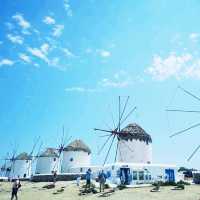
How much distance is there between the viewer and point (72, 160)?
192ft

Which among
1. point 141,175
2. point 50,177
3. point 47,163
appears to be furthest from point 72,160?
point 141,175

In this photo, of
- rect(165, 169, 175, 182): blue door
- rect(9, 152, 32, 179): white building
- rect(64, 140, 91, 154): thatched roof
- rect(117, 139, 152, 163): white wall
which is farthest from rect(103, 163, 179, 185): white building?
rect(9, 152, 32, 179): white building

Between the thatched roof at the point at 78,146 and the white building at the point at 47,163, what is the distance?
513cm

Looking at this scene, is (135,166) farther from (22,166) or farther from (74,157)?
(22,166)

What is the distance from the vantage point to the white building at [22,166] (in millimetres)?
67812

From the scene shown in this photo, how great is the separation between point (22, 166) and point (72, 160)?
17.1m

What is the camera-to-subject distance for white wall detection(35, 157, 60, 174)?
203 ft

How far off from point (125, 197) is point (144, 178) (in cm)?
1338

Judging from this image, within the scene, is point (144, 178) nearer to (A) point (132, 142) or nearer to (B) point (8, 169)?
(A) point (132, 142)

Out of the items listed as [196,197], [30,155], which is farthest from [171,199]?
[30,155]

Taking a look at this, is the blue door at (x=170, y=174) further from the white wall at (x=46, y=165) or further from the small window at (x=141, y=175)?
the white wall at (x=46, y=165)

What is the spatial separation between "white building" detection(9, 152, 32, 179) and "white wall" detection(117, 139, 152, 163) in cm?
3310

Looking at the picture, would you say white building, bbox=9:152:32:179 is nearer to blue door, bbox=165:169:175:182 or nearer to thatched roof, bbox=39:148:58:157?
thatched roof, bbox=39:148:58:157

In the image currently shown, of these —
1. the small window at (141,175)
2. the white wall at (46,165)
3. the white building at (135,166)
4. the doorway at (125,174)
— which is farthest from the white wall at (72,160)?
the doorway at (125,174)
